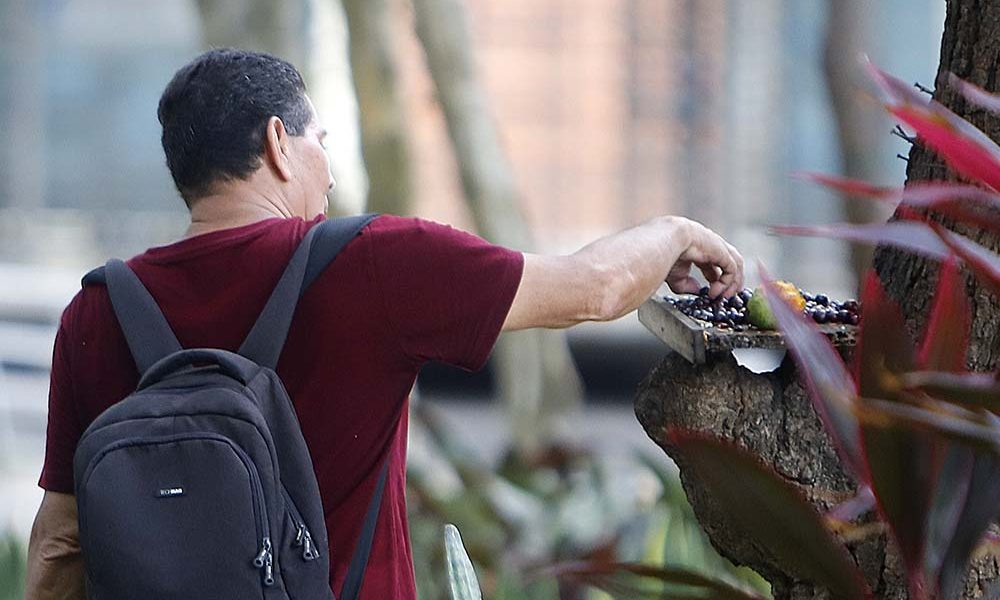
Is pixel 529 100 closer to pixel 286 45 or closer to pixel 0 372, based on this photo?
pixel 0 372

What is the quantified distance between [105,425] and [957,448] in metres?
1.01

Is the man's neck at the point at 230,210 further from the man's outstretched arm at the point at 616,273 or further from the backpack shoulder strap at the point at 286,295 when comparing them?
the man's outstretched arm at the point at 616,273

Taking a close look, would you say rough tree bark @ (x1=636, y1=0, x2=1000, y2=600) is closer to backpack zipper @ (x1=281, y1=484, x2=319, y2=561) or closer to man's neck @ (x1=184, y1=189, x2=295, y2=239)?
backpack zipper @ (x1=281, y1=484, x2=319, y2=561)

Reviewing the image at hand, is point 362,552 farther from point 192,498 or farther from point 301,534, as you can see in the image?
point 192,498

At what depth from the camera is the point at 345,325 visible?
6.28ft

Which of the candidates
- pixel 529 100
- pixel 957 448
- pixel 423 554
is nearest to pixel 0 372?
pixel 423 554

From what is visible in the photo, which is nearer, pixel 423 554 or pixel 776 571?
pixel 776 571

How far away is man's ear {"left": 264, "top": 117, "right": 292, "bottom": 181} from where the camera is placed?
199 centimetres

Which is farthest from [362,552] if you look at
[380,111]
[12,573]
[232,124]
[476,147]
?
[476,147]

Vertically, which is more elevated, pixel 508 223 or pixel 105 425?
pixel 105 425

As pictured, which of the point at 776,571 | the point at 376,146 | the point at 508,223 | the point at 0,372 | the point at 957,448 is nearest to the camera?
the point at 957,448

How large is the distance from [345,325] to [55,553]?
0.54 meters

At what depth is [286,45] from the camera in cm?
487

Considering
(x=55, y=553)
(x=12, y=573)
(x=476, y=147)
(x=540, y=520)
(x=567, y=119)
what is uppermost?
(x=55, y=553)
